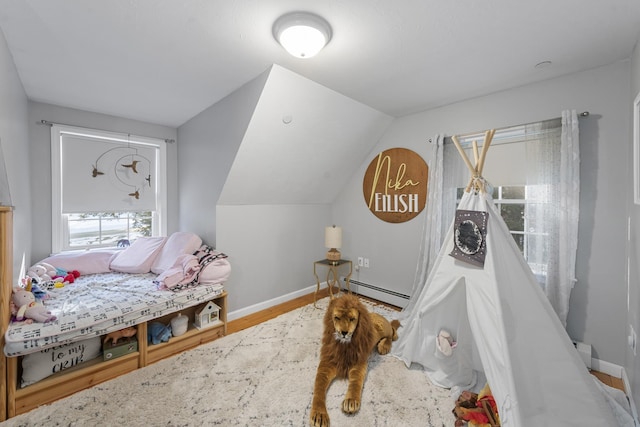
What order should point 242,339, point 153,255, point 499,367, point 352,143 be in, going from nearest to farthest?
1. point 499,367
2. point 242,339
3. point 153,255
4. point 352,143

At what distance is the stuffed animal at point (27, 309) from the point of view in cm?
169

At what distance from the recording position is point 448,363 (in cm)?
190

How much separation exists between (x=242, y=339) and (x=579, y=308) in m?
2.81

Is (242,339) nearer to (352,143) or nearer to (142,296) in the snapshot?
(142,296)

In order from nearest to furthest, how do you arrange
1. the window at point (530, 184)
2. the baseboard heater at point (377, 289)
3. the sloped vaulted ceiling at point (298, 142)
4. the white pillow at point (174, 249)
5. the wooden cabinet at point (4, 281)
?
the wooden cabinet at point (4, 281), the window at point (530, 184), the sloped vaulted ceiling at point (298, 142), the white pillow at point (174, 249), the baseboard heater at point (377, 289)

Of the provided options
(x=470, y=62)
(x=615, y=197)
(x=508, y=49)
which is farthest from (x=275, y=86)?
(x=615, y=197)

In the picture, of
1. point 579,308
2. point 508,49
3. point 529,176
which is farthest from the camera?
point 529,176

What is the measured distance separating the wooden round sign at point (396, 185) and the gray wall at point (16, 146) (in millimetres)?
3185

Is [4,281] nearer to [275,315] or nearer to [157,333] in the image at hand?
[157,333]

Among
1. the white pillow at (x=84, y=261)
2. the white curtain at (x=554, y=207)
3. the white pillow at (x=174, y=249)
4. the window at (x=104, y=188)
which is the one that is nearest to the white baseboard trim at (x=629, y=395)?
the white curtain at (x=554, y=207)

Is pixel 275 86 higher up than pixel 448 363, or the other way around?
pixel 275 86

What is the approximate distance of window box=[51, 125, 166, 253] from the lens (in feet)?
9.34

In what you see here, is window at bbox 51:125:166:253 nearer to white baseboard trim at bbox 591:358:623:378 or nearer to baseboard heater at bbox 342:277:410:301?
baseboard heater at bbox 342:277:410:301

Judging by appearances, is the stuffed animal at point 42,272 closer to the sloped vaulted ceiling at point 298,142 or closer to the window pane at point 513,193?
the sloped vaulted ceiling at point 298,142
